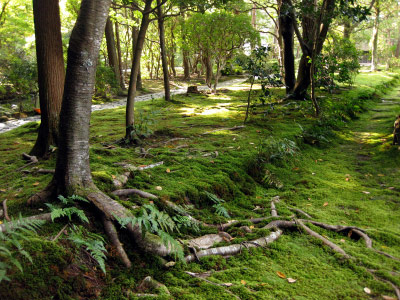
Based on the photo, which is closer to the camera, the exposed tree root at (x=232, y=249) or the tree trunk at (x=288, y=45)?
the exposed tree root at (x=232, y=249)

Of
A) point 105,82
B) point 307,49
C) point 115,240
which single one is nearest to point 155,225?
point 115,240

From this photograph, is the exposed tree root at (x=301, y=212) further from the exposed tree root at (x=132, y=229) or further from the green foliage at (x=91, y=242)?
the green foliage at (x=91, y=242)

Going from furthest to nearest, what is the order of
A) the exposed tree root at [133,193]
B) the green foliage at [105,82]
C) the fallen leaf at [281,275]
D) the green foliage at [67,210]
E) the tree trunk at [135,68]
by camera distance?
1. the green foliage at [105,82]
2. the tree trunk at [135,68]
3. the exposed tree root at [133,193]
4. the fallen leaf at [281,275]
5. the green foliage at [67,210]

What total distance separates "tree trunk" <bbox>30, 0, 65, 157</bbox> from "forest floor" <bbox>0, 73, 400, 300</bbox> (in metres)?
0.55

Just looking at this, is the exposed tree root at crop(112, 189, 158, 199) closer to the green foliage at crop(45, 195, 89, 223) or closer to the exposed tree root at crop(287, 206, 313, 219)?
the green foliage at crop(45, 195, 89, 223)

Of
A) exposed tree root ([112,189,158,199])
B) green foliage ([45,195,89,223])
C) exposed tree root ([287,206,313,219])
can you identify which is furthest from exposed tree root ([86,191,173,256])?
exposed tree root ([287,206,313,219])

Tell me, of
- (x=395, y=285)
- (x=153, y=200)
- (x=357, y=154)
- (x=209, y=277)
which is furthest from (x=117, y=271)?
(x=357, y=154)

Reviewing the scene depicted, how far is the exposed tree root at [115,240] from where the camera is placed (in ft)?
9.02

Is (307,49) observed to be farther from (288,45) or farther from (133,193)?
(133,193)

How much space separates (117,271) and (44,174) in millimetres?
2264

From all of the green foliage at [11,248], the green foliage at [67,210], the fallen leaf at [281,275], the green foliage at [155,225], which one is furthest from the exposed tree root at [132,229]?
the fallen leaf at [281,275]

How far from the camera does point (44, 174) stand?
430cm

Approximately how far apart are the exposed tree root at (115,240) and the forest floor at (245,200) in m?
0.06

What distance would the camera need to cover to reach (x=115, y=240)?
2.85 m
